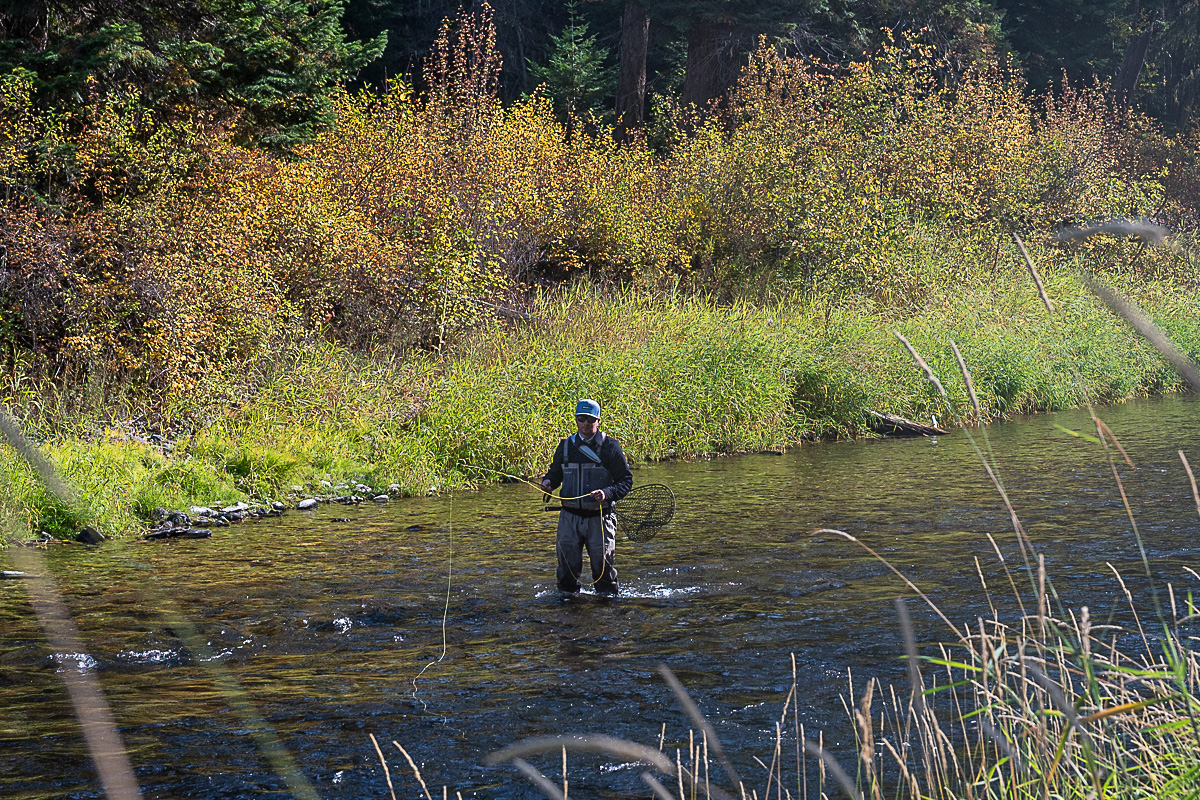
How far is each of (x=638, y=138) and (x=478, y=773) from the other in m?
26.6

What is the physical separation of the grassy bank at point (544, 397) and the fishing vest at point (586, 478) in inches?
214

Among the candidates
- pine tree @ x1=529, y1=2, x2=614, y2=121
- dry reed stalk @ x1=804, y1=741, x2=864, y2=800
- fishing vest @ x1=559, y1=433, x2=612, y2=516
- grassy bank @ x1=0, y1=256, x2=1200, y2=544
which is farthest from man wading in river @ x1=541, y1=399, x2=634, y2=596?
pine tree @ x1=529, y1=2, x2=614, y2=121

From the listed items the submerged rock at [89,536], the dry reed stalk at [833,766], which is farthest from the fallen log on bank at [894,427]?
the dry reed stalk at [833,766]

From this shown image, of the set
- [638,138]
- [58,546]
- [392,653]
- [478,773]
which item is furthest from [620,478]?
[638,138]

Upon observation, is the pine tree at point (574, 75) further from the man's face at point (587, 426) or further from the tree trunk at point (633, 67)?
the man's face at point (587, 426)

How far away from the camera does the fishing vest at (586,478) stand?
35.3 ft

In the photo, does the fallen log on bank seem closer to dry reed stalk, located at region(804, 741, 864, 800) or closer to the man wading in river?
the man wading in river

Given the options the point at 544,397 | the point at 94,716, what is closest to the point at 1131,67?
the point at 544,397

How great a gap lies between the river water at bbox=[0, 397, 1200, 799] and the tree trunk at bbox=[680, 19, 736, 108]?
75.4 ft

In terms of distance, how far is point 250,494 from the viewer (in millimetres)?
16219

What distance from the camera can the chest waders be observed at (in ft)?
35.3

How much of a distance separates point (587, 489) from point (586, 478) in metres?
0.10

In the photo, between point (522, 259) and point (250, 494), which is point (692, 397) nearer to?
point (522, 259)

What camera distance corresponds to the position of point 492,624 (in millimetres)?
10125
